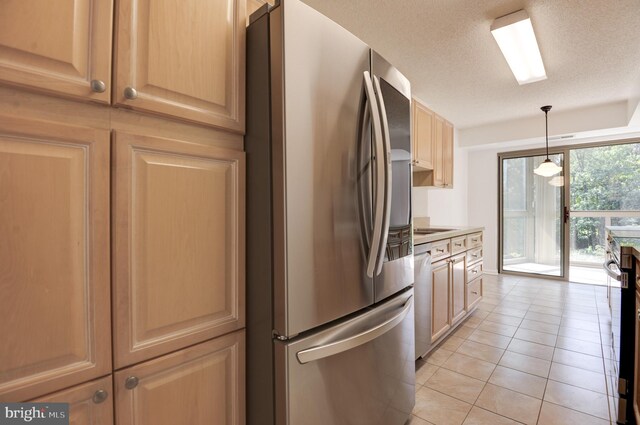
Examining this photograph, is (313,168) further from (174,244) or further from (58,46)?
(58,46)

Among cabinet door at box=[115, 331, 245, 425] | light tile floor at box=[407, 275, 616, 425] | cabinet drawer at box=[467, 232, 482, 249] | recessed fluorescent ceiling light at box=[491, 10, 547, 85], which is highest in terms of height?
recessed fluorescent ceiling light at box=[491, 10, 547, 85]

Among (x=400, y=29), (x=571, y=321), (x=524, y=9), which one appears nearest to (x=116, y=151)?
(x=400, y=29)

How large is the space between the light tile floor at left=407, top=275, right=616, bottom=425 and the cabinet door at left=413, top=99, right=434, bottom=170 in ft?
5.51

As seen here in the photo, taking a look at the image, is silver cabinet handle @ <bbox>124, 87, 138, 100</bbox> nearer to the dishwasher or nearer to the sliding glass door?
the dishwasher

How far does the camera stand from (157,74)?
85cm

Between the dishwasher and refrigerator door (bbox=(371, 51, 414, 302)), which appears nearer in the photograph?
refrigerator door (bbox=(371, 51, 414, 302))

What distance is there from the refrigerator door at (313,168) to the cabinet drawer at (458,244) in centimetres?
175

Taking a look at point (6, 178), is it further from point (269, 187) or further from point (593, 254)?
point (593, 254)

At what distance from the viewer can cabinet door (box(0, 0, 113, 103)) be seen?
2.12ft

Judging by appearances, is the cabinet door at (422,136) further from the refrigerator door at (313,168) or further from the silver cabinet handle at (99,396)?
the silver cabinet handle at (99,396)

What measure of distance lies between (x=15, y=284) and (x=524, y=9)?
2761mm

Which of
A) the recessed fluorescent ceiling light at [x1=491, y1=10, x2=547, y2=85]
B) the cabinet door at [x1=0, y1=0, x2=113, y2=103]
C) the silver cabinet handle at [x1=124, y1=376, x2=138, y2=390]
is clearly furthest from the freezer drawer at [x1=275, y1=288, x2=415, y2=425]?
the recessed fluorescent ceiling light at [x1=491, y1=10, x2=547, y2=85]

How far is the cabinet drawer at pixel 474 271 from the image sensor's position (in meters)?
3.01

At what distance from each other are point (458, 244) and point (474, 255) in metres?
0.62
